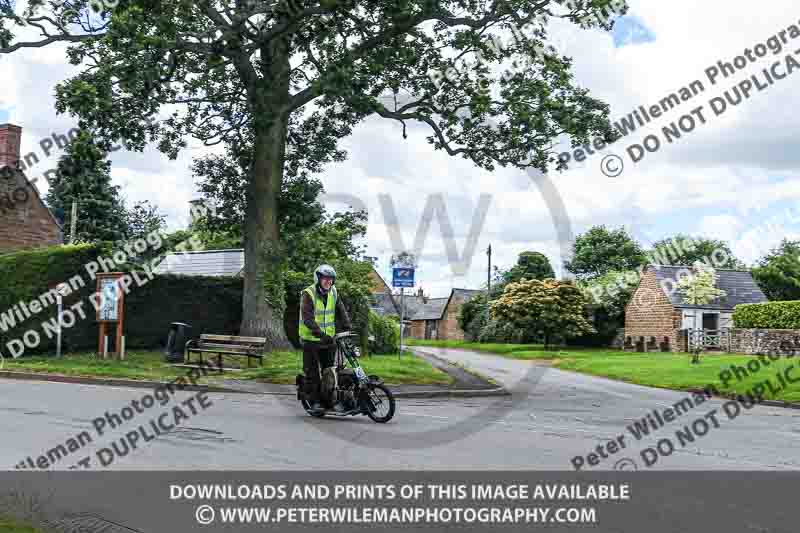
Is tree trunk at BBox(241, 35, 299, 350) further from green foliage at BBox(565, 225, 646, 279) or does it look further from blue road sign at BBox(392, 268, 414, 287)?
green foliage at BBox(565, 225, 646, 279)

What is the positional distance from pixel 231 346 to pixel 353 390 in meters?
10.7

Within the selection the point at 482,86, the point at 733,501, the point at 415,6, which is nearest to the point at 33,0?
the point at 415,6

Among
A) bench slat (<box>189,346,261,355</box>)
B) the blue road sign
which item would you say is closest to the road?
bench slat (<box>189,346,261,355</box>)

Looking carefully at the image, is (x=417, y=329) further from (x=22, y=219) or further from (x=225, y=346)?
(x=225, y=346)

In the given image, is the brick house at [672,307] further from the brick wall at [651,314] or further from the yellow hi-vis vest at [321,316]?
the yellow hi-vis vest at [321,316]

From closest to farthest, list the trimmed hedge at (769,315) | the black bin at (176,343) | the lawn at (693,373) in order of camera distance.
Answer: the lawn at (693,373) → the black bin at (176,343) → the trimmed hedge at (769,315)

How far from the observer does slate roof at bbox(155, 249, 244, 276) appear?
120 ft

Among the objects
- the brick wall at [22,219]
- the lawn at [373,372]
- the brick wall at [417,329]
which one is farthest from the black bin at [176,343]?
the brick wall at [417,329]

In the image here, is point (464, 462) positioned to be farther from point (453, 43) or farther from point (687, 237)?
point (687, 237)

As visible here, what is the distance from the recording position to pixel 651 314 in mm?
50188

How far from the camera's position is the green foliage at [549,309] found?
52062 mm

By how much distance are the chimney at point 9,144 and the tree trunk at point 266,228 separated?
19.2 meters

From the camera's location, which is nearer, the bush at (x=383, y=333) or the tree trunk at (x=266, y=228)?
the tree trunk at (x=266, y=228)

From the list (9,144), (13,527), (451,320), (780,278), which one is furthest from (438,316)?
(13,527)
